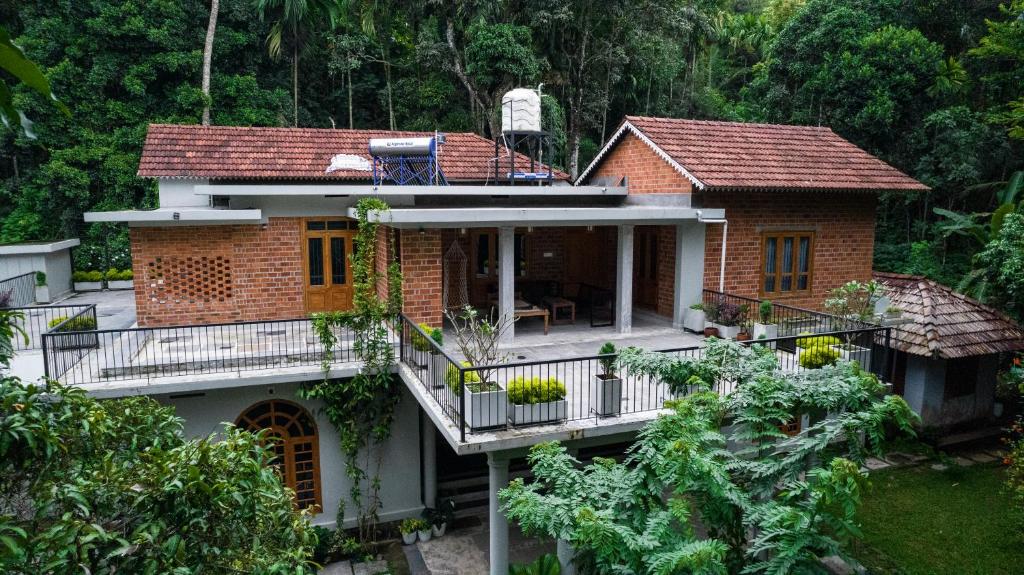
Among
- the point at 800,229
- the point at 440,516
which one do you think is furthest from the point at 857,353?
the point at 440,516

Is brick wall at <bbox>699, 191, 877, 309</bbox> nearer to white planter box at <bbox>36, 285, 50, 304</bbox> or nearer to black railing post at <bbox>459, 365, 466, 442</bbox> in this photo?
black railing post at <bbox>459, 365, 466, 442</bbox>

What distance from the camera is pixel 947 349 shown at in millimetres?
14664

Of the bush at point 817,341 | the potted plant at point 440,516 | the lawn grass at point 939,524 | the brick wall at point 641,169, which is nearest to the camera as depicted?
the bush at point 817,341

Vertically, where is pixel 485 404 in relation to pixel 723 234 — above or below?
below

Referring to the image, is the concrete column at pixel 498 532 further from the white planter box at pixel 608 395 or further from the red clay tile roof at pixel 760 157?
the red clay tile roof at pixel 760 157

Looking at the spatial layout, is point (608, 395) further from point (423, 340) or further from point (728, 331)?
point (728, 331)

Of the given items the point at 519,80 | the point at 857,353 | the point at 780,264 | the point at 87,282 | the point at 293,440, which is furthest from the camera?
the point at 519,80

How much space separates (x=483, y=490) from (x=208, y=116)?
20.2m

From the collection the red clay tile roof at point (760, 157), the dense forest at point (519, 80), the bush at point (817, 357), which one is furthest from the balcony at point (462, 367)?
the dense forest at point (519, 80)

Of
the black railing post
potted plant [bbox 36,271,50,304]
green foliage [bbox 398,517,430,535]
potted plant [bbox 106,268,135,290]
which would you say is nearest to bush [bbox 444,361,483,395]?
the black railing post

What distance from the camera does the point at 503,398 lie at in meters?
8.20

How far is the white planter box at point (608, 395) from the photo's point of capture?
28.7 ft

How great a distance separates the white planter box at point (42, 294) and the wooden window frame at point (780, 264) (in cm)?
2014

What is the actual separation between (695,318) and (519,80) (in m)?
15.3
